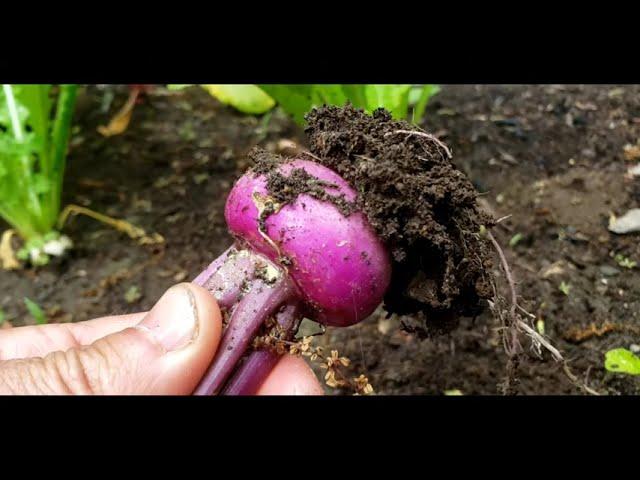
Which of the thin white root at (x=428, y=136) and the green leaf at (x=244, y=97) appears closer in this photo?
the thin white root at (x=428, y=136)

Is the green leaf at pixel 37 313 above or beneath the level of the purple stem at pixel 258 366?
beneath

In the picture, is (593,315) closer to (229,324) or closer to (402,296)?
(402,296)

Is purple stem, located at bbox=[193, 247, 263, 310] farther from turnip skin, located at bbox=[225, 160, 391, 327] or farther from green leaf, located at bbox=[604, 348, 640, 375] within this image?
green leaf, located at bbox=[604, 348, 640, 375]

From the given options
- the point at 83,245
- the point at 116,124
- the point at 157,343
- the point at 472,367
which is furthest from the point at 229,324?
the point at 116,124

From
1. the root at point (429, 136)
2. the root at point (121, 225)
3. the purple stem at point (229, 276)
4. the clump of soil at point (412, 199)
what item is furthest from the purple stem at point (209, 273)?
the root at point (121, 225)

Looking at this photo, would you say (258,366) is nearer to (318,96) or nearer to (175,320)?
(175,320)

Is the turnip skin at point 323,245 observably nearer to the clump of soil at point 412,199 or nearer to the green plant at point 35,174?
the clump of soil at point 412,199
